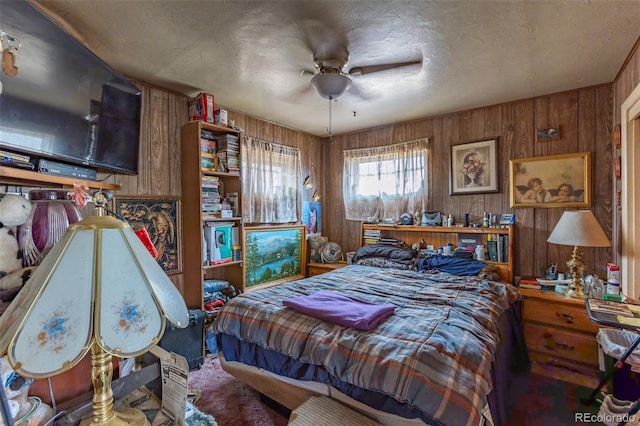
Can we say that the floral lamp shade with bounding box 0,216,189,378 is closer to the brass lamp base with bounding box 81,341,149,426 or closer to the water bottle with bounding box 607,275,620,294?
the brass lamp base with bounding box 81,341,149,426

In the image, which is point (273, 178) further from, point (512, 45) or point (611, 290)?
point (611, 290)

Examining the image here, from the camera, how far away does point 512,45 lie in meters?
2.02

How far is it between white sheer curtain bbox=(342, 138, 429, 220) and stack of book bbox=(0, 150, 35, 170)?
347 cm

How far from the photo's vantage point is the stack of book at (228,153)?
302 centimetres

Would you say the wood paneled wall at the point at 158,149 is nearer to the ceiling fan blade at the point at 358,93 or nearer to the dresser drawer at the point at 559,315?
the ceiling fan blade at the point at 358,93

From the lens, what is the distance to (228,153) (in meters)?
3.03

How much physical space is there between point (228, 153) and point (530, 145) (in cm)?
321

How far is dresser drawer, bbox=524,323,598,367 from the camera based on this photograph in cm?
227

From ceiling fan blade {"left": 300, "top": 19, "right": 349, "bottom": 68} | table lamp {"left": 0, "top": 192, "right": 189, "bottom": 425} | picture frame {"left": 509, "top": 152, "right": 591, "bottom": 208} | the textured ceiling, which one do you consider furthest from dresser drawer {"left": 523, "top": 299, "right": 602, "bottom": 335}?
table lamp {"left": 0, "top": 192, "right": 189, "bottom": 425}

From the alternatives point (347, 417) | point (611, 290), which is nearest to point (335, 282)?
point (347, 417)

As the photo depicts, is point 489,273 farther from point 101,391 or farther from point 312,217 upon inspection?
point 101,391

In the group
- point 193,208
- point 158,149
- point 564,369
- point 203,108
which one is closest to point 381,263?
point 564,369

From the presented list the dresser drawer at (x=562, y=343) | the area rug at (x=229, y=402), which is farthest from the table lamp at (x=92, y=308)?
the dresser drawer at (x=562, y=343)

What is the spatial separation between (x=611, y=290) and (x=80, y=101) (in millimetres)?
3975
